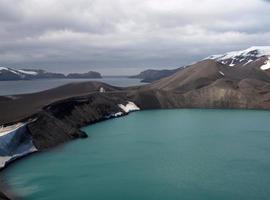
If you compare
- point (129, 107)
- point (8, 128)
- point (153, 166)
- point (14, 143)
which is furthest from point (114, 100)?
point (153, 166)

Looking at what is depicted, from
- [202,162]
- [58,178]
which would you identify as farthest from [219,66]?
[58,178]

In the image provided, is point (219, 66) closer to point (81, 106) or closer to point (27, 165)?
point (81, 106)

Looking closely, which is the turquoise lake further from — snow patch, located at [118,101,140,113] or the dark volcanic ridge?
snow patch, located at [118,101,140,113]

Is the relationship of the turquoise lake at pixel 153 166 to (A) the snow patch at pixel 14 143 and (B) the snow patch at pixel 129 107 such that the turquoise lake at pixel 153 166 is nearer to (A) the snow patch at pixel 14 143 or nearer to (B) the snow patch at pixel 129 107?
(A) the snow patch at pixel 14 143

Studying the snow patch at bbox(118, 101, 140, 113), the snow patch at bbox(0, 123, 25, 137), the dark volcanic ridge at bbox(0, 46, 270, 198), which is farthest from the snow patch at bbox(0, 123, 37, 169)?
the snow patch at bbox(118, 101, 140, 113)

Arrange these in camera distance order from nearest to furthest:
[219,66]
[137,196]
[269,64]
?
1. [137,196]
2. [219,66]
3. [269,64]

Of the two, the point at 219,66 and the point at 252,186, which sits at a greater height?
the point at 219,66

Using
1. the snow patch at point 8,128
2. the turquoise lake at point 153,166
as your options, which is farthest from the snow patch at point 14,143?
the turquoise lake at point 153,166
